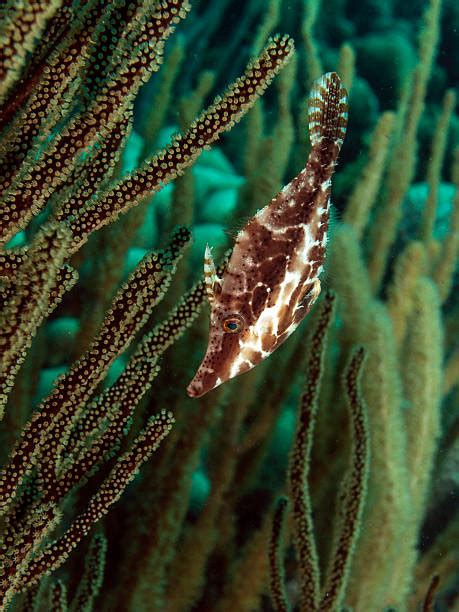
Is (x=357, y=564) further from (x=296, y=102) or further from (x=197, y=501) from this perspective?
(x=296, y=102)

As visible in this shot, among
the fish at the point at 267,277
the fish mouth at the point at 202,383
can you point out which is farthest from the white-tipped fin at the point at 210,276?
the fish mouth at the point at 202,383

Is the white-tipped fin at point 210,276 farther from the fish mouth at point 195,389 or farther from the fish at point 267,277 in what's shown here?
the fish mouth at point 195,389

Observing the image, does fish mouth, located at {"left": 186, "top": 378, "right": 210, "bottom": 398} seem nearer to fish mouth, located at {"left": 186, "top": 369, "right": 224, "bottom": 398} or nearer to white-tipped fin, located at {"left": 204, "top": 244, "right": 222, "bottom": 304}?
fish mouth, located at {"left": 186, "top": 369, "right": 224, "bottom": 398}

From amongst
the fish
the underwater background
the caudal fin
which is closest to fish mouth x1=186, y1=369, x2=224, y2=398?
the fish

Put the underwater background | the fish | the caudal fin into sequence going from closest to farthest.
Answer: the underwater background < the fish < the caudal fin

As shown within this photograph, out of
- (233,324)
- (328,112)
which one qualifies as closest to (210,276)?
(233,324)
